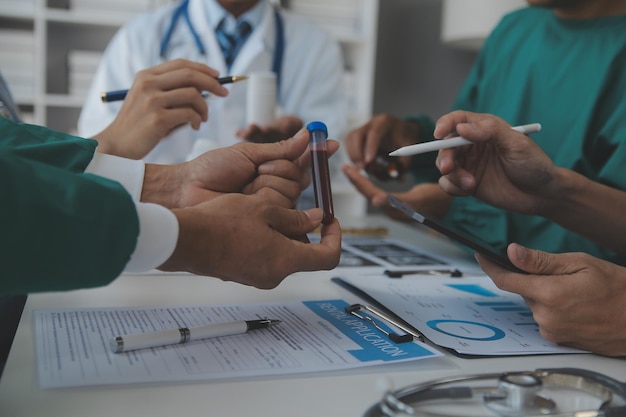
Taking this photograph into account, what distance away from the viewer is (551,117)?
45.3 inches

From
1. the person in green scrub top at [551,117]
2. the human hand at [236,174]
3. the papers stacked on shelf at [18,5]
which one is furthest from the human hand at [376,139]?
the papers stacked on shelf at [18,5]

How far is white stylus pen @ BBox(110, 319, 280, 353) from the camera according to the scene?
1.68ft

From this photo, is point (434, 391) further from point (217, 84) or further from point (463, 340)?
point (217, 84)

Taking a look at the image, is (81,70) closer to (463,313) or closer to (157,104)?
(157,104)

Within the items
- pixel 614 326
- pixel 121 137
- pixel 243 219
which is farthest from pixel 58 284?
pixel 121 137

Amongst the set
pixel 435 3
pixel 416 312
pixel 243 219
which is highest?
pixel 435 3

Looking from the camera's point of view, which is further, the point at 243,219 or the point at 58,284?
the point at 243,219

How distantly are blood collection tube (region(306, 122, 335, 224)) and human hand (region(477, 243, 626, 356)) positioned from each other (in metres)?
0.21

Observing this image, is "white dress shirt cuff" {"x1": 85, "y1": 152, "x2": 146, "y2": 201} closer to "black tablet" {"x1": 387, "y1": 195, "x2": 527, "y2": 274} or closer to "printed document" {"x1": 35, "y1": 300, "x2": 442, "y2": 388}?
"printed document" {"x1": 35, "y1": 300, "x2": 442, "y2": 388}

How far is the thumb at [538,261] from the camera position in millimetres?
586

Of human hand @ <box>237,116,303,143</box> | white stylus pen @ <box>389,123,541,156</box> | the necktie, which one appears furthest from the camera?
the necktie

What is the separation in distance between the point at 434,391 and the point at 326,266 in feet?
0.61

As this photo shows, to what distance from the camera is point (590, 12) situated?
1137 mm

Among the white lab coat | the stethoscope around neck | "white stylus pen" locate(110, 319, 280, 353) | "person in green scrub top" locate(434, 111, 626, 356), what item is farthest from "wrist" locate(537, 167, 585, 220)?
the stethoscope around neck
